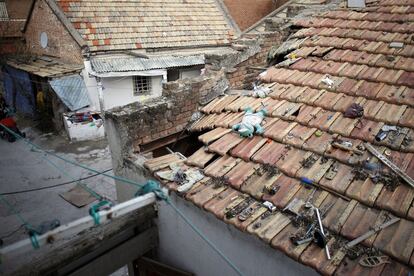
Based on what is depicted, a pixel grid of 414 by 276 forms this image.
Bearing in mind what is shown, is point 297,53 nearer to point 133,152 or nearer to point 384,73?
point 384,73

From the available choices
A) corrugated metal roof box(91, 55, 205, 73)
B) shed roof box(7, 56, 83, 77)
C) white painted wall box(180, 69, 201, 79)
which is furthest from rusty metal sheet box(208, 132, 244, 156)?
shed roof box(7, 56, 83, 77)

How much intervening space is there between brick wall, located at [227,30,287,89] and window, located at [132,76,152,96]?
9.31 m

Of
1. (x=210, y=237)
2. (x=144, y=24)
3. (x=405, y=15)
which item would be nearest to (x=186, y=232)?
(x=210, y=237)

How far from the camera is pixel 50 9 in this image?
47.8ft

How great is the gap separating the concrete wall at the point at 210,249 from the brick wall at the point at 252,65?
2.93 meters

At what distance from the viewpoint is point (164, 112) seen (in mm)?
4957

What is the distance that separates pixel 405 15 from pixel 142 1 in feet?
43.9

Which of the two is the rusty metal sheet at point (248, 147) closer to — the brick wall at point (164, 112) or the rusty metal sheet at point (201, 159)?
the rusty metal sheet at point (201, 159)

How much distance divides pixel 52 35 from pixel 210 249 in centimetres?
1550

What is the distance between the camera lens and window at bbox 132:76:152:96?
1486 centimetres

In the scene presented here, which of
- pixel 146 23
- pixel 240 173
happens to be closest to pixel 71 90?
pixel 146 23

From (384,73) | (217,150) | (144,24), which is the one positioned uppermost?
(144,24)

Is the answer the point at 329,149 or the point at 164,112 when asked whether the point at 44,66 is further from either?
the point at 329,149

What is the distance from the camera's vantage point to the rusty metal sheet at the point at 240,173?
365cm
